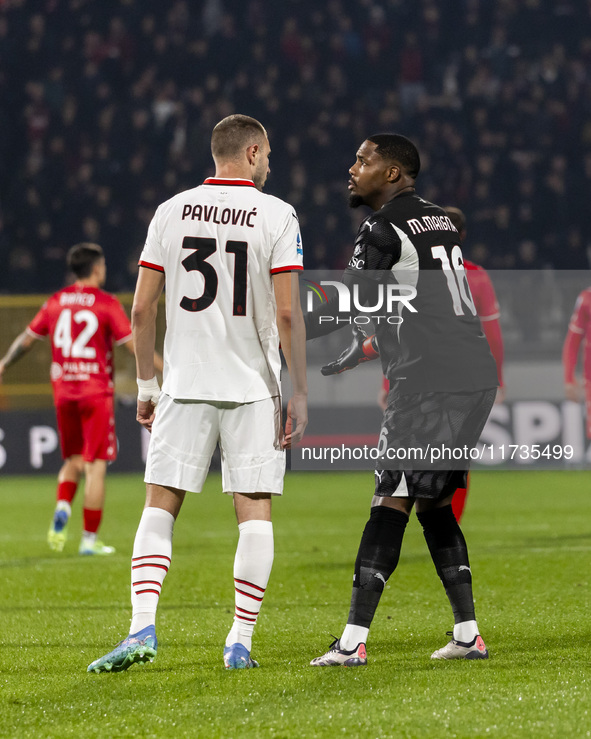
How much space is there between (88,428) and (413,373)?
14.4 feet

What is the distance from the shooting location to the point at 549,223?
1822cm

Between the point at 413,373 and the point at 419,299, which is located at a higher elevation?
the point at 419,299

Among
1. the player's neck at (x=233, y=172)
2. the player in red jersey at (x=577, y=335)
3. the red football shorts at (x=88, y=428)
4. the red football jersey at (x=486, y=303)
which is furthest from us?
the player in red jersey at (x=577, y=335)

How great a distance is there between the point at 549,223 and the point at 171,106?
6.90 metres

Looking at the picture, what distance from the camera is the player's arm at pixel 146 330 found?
12.5ft

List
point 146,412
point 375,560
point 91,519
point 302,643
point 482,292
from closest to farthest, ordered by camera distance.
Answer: point 375,560 → point 146,412 → point 302,643 → point 482,292 → point 91,519

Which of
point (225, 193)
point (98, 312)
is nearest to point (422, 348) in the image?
point (225, 193)

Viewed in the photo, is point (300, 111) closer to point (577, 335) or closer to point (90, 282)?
point (577, 335)

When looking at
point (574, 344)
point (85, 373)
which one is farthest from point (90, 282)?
point (574, 344)

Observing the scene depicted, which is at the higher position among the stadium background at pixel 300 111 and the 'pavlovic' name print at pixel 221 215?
the stadium background at pixel 300 111

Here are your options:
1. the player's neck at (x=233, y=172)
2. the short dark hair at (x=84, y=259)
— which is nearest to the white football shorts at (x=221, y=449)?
the player's neck at (x=233, y=172)

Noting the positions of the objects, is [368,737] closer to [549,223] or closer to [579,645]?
[579,645]

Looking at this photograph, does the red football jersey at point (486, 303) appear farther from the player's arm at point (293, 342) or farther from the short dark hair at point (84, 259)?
the short dark hair at point (84, 259)

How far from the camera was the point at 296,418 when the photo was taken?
12.3 ft
